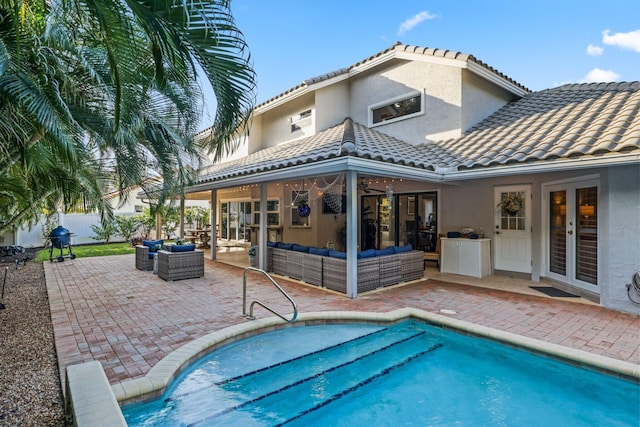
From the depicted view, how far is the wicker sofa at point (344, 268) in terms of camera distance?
27.5 feet

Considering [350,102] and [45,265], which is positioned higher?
[350,102]

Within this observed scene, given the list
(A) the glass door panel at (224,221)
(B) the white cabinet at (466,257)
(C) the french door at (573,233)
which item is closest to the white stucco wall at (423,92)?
(B) the white cabinet at (466,257)

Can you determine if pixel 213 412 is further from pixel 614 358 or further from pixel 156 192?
pixel 156 192

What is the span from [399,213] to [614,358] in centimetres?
878

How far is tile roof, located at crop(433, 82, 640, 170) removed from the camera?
6902 mm

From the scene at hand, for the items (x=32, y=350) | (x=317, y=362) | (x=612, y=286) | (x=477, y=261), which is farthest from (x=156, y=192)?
(x=612, y=286)

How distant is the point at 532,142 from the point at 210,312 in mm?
8351

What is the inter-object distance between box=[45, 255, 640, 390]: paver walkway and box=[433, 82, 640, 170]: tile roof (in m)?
3.14

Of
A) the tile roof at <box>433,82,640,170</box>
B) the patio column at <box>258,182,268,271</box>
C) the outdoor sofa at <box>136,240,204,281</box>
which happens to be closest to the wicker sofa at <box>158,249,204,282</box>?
A: the outdoor sofa at <box>136,240,204,281</box>

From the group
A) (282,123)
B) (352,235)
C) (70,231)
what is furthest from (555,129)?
(70,231)

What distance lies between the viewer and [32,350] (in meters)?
5.00

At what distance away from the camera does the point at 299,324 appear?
626cm

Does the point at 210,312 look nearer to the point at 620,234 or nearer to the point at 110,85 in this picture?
the point at 110,85

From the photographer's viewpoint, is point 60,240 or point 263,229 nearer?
point 263,229
